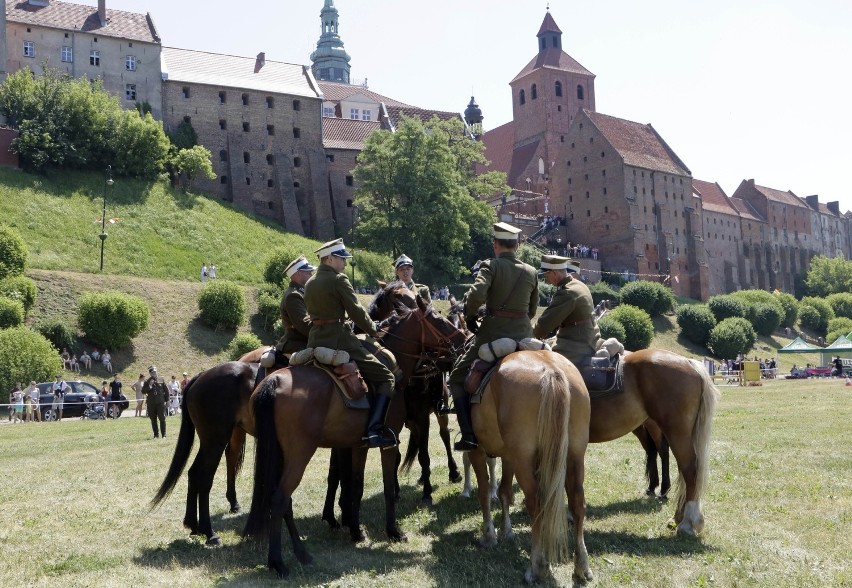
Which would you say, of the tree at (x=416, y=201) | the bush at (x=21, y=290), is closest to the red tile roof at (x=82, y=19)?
the tree at (x=416, y=201)

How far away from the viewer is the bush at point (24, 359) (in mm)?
36594

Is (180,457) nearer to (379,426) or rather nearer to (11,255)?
(379,426)

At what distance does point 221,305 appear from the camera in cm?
4906

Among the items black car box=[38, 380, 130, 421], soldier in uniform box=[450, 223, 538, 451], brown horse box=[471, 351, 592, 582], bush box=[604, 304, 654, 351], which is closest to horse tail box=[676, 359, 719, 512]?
brown horse box=[471, 351, 592, 582]

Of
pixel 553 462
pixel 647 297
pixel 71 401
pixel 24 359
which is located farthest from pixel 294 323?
pixel 647 297

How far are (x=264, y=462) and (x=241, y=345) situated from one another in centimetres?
3912

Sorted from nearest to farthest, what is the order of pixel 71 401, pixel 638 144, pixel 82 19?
1. pixel 71 401
2. pixel 82 19
3. pixel 638 144

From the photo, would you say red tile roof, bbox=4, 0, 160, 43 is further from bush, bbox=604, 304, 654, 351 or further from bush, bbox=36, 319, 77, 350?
bush, bbox=604, 304, 654, 351

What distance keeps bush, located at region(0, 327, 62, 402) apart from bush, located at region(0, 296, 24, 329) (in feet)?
9.46

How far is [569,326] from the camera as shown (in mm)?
10305

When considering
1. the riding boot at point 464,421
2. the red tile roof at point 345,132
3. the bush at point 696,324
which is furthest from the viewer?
the red tile roof at point 345,132

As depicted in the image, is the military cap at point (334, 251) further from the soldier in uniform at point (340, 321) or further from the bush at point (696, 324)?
the bush at point (696, 324)

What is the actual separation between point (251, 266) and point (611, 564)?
55021mm

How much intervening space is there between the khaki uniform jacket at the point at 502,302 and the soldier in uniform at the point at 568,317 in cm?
75
